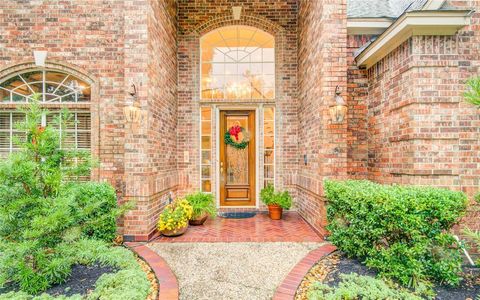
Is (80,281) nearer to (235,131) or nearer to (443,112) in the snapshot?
(235,131)

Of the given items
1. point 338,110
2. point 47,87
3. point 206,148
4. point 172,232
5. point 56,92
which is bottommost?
point 172,232

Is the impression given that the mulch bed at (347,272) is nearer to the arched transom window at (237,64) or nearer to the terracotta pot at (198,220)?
the terracotta pot at (198,220)

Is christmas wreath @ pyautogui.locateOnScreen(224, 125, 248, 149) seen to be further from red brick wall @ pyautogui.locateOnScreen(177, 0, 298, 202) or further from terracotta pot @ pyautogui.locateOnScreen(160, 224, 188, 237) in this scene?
terracotta pot @ pyautogui.locateOnScreen(160, 224, 188, 237)

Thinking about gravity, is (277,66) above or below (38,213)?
above

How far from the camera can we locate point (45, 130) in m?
2.66

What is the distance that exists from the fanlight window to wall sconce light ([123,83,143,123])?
5.57 ft

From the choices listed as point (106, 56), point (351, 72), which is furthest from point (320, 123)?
point (106, 56)

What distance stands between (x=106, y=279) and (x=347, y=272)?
271 centimetres

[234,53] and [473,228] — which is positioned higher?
[234,53]

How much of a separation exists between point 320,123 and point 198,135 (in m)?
2.96

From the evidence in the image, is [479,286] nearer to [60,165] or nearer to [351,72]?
[351,72]

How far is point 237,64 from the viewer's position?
6.11 meters

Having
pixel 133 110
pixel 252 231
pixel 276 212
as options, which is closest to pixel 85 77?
pixel 133 110

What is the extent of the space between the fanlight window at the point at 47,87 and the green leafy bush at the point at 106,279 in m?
3.41
